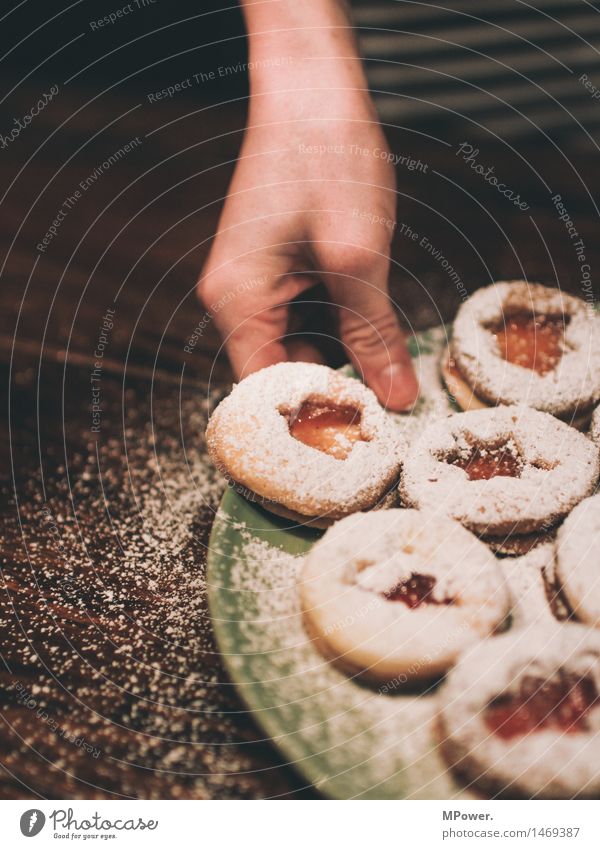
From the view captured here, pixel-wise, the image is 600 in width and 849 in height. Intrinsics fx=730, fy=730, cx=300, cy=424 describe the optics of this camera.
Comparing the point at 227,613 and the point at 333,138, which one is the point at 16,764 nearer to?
the point at 227,613

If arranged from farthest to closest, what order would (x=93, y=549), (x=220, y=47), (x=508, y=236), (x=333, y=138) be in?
(x=220, y=47) → (x=508, y=236) → (x=333, y=138) → (x=93, y=549)

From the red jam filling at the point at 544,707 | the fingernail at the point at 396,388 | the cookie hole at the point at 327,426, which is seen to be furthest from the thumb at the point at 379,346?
the red jam filling at the point at 544,707

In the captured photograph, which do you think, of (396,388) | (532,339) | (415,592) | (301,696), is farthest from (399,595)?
(532,339)

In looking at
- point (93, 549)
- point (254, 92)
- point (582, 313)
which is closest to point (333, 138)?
point (254, 92)

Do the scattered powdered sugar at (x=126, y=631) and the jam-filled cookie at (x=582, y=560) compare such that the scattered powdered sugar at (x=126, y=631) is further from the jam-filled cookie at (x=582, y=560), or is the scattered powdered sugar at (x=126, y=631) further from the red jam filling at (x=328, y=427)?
the jam-filled cookie at (x=582, y=560)

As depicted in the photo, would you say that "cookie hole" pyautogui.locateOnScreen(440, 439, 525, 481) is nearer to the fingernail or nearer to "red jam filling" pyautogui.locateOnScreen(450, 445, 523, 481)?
"red jam filling" pyautogui.locateOnScreen(450, 445, 523, 481)

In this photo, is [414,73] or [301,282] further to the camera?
[414,73]
